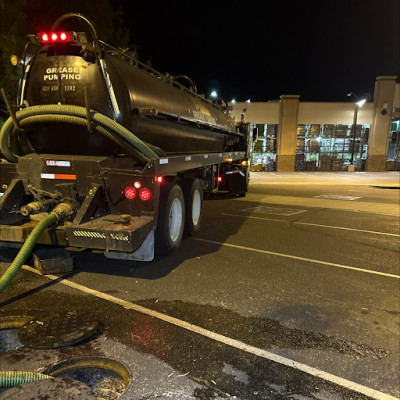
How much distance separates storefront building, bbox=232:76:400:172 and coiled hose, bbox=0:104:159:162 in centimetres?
2708

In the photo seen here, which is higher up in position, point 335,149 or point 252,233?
point 335,149

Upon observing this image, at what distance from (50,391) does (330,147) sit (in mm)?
33929

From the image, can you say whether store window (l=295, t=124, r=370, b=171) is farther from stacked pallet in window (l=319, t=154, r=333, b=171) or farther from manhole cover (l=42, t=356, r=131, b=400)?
manhole cover (l=42, t=356, r=131, b=400)

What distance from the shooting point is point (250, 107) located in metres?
30.9

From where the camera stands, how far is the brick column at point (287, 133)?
30281 millimetres

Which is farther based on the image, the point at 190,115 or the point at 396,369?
the point at 190,115

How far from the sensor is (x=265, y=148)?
32.3 meters

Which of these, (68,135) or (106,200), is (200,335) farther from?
(68,135)

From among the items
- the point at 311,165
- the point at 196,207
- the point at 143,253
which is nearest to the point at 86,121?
the point at 143,253

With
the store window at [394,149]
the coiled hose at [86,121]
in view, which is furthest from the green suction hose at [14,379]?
the store window at [394,149]

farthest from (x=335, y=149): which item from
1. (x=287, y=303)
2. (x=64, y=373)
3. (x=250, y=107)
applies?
(x=64, y=373)

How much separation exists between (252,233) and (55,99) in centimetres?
494

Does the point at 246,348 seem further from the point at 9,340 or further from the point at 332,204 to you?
the point at 332,204

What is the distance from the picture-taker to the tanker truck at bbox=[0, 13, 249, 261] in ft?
14.8
